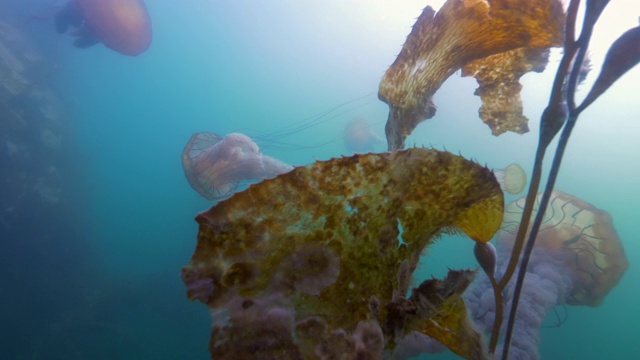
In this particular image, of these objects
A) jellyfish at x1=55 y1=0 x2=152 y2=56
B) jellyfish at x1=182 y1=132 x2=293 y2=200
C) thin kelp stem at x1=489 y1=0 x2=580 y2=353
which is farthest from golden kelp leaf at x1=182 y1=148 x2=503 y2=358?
jellyfish at x1=55 y1=0 x2=152 y2=56

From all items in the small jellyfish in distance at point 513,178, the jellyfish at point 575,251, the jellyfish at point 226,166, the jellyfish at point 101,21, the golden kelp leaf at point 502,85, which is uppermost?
the jellyfish at point 101,21

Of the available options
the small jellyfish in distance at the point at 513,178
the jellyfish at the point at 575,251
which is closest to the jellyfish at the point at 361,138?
the small jellyfish in distance at the point at 513,178

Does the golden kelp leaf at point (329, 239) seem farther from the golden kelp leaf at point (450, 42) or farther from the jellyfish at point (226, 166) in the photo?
the jellyfish at point (226, 166)

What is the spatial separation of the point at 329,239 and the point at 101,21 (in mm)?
14326

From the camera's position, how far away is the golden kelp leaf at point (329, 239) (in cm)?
85

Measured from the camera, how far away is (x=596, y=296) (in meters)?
7.55

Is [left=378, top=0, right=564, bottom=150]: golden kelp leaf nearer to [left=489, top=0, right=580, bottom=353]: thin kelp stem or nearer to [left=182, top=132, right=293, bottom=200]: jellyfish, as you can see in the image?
[left=489, top=0, right=580, bottom=353]: thin kelp stem

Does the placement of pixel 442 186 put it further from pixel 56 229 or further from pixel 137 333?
pixel 56 229

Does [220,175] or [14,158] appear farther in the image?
[14,158]

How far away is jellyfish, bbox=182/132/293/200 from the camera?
8.03 m

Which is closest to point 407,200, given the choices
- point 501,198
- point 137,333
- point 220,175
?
point 501,198

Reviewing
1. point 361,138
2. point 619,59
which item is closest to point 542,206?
point 619,59

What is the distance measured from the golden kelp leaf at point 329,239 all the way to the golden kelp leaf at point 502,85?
0.86m

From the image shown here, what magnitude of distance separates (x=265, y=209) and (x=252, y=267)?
0.50 ft
